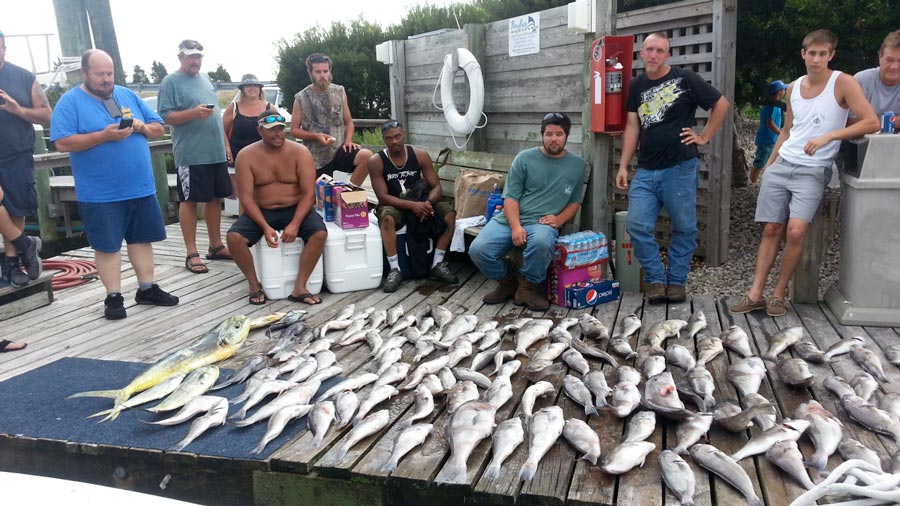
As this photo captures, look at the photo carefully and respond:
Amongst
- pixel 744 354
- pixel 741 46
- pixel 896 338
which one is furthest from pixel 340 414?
pixel 741 46

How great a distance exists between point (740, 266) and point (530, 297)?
9.20 ft

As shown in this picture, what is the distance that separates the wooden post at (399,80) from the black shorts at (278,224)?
11.7 ft

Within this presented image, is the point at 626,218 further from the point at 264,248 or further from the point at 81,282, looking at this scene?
the point at 81,282

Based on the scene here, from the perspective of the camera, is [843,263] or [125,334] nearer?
[843,263]

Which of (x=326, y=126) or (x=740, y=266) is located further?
(x=740, y=266)

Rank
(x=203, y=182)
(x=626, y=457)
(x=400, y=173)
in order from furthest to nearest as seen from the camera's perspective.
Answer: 1. (x=203, y=182)
2. (x=400, y=173)
3. (x=626, y=457)

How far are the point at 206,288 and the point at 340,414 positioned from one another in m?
3.11

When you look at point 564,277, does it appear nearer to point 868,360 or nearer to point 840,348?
point 840,348

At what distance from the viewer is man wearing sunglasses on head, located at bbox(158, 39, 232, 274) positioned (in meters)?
5.98

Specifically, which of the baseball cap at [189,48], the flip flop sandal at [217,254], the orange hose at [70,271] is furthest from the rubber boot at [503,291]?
the orange hose at [70,271]

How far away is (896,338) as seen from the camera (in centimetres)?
409

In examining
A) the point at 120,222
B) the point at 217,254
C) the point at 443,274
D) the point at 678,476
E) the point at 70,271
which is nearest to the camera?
the point at 678,476

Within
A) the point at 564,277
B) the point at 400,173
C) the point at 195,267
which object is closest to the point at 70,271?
the point at 195,267

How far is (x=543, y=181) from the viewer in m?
5.08
